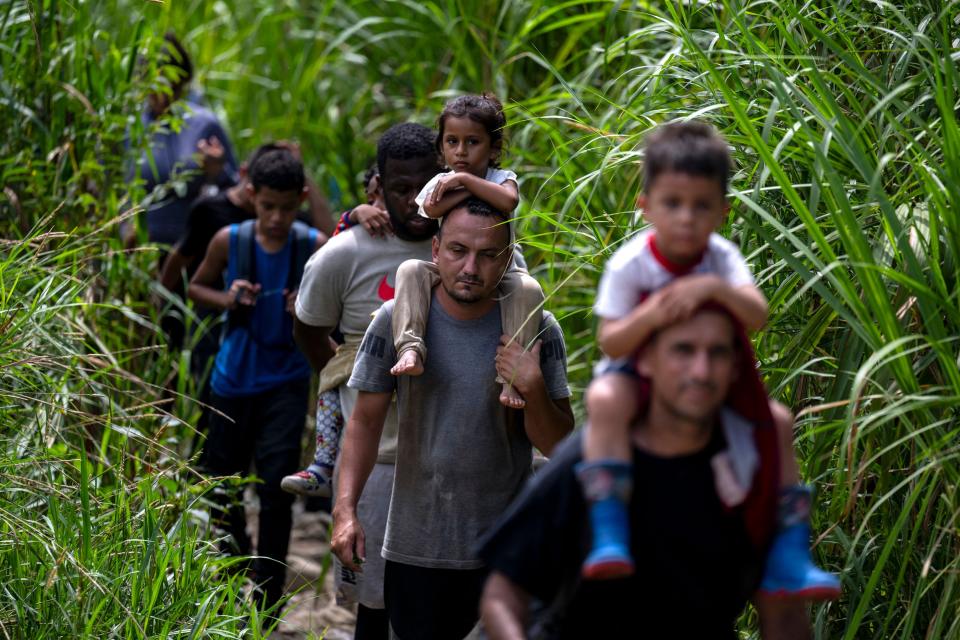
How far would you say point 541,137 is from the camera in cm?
625

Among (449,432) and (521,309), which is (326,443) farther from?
(521,309)

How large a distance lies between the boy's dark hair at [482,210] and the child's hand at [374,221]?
784 mm

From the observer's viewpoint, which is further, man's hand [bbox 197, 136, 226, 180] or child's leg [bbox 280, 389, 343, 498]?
man's hand [bbox 197, 136, 226, 180]

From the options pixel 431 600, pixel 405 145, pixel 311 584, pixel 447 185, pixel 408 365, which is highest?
pixel 405 145

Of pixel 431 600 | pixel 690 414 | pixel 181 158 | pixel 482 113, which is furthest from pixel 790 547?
pixel 181 158

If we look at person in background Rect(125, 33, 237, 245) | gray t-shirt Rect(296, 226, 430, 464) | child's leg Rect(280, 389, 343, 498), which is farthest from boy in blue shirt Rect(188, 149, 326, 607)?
person in background Rect(125, 33, 237, 245)

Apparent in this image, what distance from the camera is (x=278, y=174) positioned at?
5.36 m

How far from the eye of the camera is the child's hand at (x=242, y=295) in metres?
5.25

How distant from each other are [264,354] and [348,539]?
6.30ft

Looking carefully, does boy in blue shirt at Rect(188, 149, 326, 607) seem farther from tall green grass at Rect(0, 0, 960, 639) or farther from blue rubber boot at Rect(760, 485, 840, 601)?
blue rubber boot at Rect(760, 485, 840, 601)

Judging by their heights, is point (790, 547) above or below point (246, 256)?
below

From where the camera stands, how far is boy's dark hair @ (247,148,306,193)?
536cm

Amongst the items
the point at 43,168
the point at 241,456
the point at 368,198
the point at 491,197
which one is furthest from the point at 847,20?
the point at 43,168

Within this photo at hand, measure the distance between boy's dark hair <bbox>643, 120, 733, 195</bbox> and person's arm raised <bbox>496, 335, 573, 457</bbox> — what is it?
4.18ft
